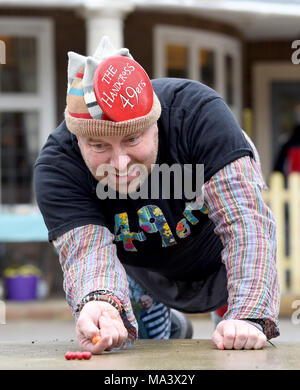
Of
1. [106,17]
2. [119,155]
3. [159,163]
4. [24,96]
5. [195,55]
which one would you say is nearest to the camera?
[119,155]

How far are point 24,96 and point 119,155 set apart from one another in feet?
26.6

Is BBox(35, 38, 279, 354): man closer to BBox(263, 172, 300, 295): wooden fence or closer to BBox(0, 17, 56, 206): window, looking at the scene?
BBox(263, 172, 300, 295): wooden fence

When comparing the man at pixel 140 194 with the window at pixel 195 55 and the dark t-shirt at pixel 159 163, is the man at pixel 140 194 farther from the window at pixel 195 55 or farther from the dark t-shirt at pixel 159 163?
the window at pixel 195 55

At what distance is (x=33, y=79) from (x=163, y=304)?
7176 millimetres

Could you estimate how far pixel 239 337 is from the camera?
2.52 meters

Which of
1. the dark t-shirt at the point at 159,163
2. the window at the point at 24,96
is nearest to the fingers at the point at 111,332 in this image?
the dark t-shirt at the point at 159,163

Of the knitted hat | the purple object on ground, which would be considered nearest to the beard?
the knitted hat

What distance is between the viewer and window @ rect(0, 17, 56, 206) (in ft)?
34.6

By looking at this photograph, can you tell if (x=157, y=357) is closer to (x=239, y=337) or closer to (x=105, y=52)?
(x=239, y=337)

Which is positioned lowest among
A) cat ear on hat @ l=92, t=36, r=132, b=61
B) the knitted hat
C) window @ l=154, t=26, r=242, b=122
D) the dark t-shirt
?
the dark t-shirt

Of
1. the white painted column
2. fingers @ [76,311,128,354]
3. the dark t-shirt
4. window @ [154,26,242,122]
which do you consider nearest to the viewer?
fingers @ [76,311,128,354]

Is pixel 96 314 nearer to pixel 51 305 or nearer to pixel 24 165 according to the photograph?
pixel 51 305

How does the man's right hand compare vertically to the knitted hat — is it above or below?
below

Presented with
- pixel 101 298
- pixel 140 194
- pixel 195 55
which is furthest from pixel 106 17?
pixel 101 298
